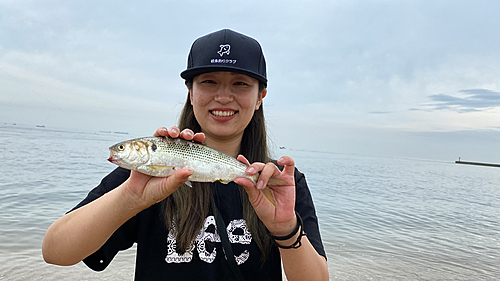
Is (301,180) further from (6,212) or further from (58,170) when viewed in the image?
(58,170)

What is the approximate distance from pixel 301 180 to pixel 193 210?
1.16 m

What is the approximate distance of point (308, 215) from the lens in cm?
290

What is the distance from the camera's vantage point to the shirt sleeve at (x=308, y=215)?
2818 mm

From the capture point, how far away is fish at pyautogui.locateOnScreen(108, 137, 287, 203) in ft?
7.05

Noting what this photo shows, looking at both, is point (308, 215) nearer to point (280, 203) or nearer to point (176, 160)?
point (280, 203)

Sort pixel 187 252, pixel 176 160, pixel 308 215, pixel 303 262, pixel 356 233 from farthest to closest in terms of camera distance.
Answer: pixel 356 233 → pixel 308 215 → pixel 187 252 → pixel 303 262 → pixel 176 160

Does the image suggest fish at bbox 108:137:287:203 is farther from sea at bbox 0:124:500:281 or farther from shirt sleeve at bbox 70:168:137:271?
sea at bbox 0:124:500:281

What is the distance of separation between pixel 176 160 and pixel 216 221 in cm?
76

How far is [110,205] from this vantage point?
83.8 inches

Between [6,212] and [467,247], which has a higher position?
[6,212]

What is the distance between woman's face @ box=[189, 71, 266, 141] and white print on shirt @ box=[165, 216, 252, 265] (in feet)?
2.87

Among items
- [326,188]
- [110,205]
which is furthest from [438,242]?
[110,205]

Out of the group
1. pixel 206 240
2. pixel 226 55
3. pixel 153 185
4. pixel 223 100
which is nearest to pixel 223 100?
pixel 223 100

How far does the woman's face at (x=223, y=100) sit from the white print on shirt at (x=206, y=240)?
875 millimetres
